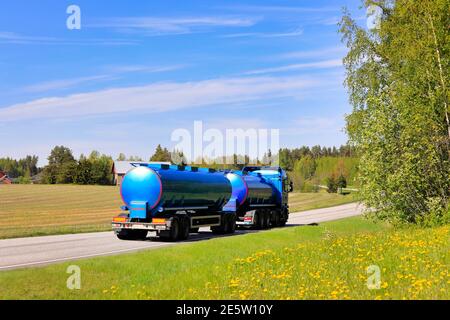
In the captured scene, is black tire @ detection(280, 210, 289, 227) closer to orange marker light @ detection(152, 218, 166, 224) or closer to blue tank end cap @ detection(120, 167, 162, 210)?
orange marker light @ detection(152, 218, 166, 224)

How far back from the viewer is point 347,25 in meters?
35.9

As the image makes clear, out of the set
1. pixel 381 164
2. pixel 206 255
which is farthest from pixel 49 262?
pixel 381 164

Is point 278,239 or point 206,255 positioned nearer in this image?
point 206,255

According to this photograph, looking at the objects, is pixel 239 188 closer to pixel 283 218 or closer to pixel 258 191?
pixel 258 191

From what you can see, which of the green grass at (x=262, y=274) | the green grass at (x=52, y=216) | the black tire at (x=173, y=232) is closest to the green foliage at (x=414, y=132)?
the green grass at (x=262, y=274)

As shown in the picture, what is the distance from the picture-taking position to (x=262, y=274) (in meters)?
11.0

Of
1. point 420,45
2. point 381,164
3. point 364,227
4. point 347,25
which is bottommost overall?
point 364,227

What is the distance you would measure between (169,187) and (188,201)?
76.7 inches

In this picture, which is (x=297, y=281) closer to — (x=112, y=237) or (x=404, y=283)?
(x=404, y=283)

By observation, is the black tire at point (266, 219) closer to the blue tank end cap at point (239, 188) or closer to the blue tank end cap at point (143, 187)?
the blue tank end cap at point (239, 188)

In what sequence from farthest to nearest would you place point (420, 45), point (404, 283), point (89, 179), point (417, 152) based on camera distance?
point (89, 179)
point (420, 45)
point (417, 152)
point (404, 283)

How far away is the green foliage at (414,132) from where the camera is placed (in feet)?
74.6
